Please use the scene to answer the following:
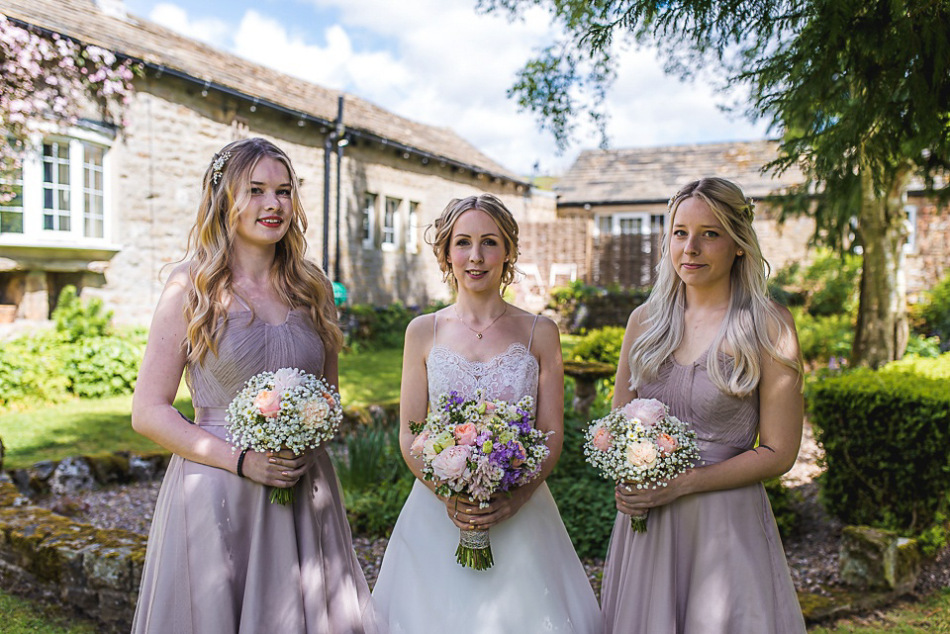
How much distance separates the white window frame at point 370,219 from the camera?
17562 millimetres

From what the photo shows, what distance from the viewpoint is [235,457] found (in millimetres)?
2596

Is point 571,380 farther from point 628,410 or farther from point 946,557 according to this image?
point 628,410

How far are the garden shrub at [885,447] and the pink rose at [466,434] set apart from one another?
163 inches

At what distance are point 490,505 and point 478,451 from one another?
31 cm

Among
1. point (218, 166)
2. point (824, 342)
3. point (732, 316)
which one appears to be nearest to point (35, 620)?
point (218, 166)

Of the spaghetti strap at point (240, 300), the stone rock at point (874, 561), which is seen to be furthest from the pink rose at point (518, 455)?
the stone rock at point (874, 561)

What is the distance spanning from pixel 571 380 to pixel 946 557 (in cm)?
377

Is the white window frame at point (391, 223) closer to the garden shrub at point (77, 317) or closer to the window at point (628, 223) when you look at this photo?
the garden shrub at point (77, 317)

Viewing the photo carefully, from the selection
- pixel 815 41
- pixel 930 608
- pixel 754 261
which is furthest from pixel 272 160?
pixel 930 608

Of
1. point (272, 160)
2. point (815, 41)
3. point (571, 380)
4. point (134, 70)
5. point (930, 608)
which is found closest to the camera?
point (272, 160)

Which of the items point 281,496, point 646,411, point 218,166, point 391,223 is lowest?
point 281,496

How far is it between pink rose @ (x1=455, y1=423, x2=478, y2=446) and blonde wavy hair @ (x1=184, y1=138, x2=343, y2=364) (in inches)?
29.6

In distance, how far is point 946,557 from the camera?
530 cm

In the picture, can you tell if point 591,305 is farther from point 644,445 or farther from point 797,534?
point 644,445
